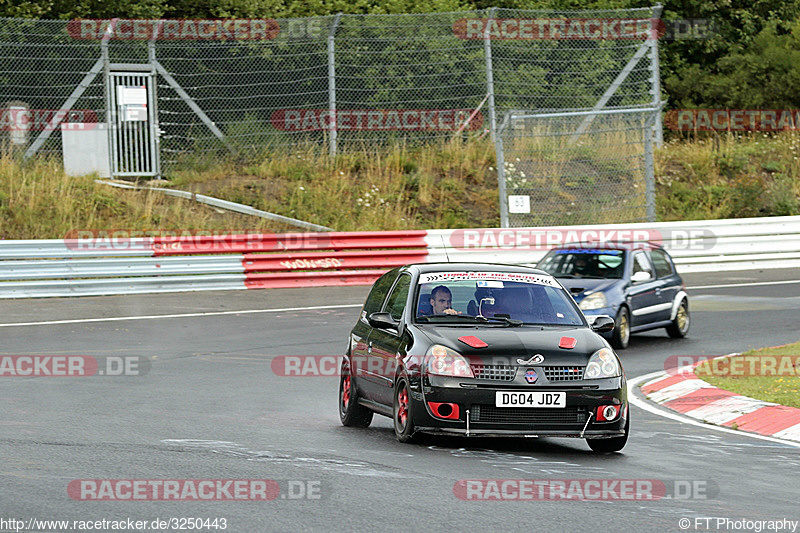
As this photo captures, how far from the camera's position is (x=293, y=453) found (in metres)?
8.51

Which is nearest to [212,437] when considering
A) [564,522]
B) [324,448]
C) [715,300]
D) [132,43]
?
[324,448]

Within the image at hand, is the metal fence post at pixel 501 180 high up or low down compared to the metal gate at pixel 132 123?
down

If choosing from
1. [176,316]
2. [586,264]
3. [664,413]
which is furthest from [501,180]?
[664,413]

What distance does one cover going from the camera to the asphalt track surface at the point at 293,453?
6.58 meters

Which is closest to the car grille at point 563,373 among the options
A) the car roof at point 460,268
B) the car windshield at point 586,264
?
the car roof at point 460,268

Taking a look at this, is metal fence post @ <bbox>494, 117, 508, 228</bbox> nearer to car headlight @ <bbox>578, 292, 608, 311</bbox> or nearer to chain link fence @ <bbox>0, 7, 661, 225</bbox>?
chain link fence @ <bbox>0, 7, 661, 225</bbox>

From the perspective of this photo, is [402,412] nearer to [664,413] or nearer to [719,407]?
[664,413]

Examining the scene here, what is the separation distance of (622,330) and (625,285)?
672 mm

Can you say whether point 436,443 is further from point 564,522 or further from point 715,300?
point 715,300

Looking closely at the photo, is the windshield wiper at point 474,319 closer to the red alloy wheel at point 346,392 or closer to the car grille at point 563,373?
the car grille at point 563,373

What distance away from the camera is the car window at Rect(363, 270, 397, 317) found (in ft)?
35.0

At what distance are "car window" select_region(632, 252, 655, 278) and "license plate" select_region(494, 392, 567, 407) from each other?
27.6 feet

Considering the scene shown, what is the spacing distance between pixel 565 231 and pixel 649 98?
5.68 meters

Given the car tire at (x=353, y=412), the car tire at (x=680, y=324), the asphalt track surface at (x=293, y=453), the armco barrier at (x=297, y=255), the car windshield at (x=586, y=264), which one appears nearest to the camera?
the asphalt track surface at (x=293, y=453)
